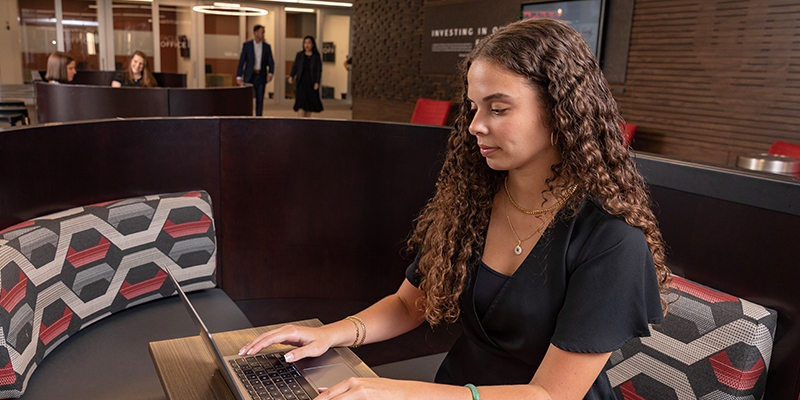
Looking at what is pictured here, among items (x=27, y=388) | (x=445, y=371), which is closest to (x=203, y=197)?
(x=27, y=388)

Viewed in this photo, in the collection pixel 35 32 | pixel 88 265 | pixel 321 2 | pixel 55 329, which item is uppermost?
pixel 321 2

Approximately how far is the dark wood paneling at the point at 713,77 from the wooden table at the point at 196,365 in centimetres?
477

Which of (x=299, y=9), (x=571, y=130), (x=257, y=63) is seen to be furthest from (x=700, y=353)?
(x=299, y=9)

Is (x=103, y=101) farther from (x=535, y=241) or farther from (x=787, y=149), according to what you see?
(x=787, y=149)

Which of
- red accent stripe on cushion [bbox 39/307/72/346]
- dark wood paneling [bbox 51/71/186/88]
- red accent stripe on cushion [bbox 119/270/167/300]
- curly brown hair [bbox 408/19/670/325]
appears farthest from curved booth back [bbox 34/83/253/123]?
curly brown hair [bbox 408/19/670/325]

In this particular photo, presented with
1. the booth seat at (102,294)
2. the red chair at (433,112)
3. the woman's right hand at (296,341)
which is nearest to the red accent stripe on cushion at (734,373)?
the woman's right hand at (296,341)

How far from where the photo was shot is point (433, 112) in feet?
25.9

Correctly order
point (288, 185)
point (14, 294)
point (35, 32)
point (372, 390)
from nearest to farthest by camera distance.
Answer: point (372, 390), point (14, 294), point (288, 185), point (35, 32)

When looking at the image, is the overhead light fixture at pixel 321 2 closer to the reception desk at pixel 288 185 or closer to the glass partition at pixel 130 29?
the glass partition at pixel 130 29

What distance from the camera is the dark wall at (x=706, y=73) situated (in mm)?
4934

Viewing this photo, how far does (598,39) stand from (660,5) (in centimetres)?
75

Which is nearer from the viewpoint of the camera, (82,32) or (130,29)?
(82,32)

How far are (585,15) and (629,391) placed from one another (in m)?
5.68

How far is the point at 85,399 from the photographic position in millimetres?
1907
